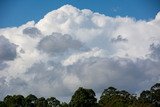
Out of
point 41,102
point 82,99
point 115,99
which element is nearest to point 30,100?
point 41,102

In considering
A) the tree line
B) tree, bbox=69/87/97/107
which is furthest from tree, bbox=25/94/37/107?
tree, bbox=69/87/97/107

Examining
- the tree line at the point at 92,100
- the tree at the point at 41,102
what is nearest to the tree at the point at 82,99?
the tree line at the point at 92,100

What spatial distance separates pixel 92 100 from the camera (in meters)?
165

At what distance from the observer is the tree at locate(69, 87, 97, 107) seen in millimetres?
162250

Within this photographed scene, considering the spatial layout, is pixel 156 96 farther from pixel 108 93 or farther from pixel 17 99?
pixel 17 99

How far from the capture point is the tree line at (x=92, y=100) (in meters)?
150

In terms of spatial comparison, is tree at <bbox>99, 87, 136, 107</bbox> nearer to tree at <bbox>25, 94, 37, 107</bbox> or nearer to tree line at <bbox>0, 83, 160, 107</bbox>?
tree line at <bbox>0, 83, 160, 107</bbox>

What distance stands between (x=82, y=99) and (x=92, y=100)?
4765mm

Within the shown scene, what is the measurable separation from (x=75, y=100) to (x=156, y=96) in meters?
38.6

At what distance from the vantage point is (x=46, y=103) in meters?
190

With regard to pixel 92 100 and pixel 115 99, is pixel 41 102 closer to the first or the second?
pixel 92 100

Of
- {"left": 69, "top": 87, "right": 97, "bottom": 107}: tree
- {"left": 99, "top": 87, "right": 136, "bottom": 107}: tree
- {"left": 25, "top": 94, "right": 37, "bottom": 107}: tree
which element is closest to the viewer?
{"left": 99, "top": 87, "right": 136, "bottom": 107}: tree

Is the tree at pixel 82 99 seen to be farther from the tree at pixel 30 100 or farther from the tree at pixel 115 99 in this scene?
the tree at pixel 30 100

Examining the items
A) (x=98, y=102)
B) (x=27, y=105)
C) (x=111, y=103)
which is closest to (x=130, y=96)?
(x=98, y=102)
